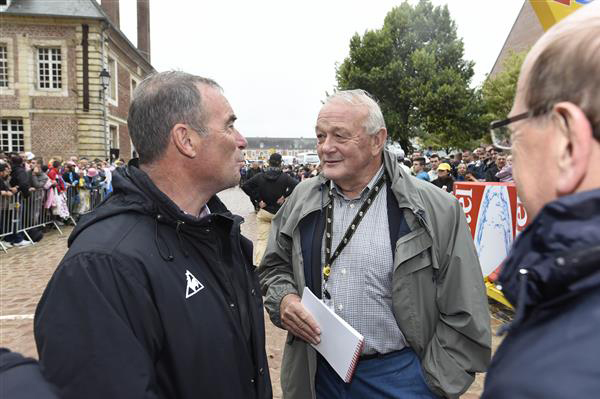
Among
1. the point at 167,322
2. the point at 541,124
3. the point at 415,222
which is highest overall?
the point at 541,124

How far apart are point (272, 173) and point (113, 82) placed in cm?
2410

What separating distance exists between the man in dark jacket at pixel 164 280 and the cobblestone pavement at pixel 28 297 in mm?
2379

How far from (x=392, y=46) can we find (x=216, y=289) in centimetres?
3179

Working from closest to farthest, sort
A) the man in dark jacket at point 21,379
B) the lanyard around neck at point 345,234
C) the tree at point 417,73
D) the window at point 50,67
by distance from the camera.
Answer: the man in dark jacket at point 21,379 < the lanyard around neck at point 345,234 < the window at point 50,67 < the tree at point 417,73

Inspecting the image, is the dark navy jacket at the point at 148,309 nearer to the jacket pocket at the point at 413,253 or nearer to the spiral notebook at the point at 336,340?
the spiral notebook at the point at 336,340

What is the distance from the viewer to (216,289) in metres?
1.71

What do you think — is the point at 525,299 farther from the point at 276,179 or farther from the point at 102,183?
the point at 102,183

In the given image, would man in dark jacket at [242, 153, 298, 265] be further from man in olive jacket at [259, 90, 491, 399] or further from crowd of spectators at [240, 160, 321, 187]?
man in olive jacket at [259, 90, 491, 399]

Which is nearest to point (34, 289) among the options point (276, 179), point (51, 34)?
point (276, 179)

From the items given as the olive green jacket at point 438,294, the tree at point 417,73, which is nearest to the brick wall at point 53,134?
the tree at point 417,73

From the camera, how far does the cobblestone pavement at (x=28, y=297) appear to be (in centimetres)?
457

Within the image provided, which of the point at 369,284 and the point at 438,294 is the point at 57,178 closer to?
the point at 369,284

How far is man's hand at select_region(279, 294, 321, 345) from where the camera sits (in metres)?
2.20

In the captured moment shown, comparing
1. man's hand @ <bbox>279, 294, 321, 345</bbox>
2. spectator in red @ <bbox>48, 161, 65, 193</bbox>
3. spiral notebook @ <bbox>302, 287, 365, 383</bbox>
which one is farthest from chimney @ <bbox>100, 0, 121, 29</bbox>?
spiral notebook @ <bbox>302, 287, 365, 383</bbox>
